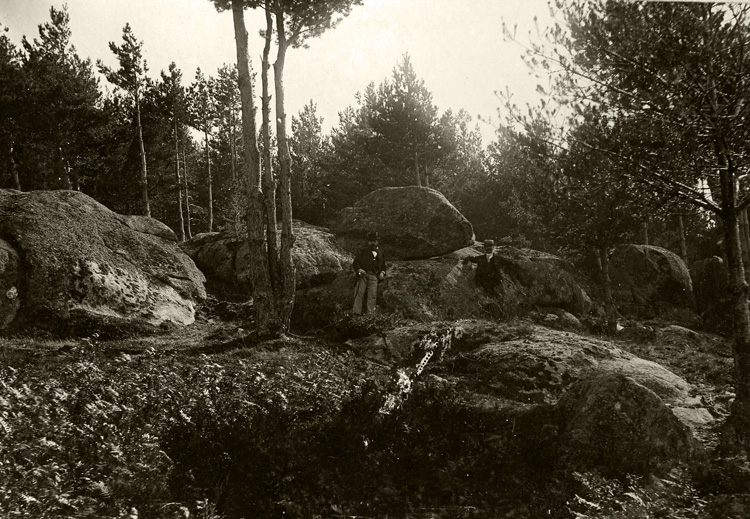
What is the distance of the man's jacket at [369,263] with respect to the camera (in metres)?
12.8

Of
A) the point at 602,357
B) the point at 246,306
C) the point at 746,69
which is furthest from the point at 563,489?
the point at 246,306

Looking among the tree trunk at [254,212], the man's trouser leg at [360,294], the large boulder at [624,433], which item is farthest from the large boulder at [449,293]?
the large boulder at [624,433]

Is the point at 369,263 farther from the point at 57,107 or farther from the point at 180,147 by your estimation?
the point at 180,147

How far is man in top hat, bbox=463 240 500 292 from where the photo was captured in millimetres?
14916

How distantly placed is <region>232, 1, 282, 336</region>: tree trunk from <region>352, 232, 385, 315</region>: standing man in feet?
8.41

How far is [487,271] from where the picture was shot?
49.8 ft

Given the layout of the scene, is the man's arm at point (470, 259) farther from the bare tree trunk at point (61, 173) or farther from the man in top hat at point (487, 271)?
the bare tree trunk at point (61, 173)

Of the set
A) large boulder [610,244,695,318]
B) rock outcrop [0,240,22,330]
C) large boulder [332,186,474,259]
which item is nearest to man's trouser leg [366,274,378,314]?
large boulder [332,186,474,259]

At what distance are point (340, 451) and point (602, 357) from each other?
5174mm

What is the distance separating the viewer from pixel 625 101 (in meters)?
7.46

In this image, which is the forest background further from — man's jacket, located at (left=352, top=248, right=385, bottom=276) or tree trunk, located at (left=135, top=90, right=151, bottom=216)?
man's jacket, located at (left=352, top=248, right=385, bottom=276)

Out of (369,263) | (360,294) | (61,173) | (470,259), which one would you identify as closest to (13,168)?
(61,173)

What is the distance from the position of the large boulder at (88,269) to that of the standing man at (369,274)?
4138 millimetres

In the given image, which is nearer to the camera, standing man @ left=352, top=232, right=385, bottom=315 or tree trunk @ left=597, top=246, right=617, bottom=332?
standing man @ left=352, top=232, right=385, bottom=315
